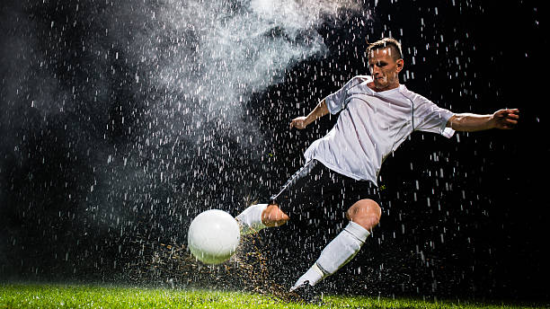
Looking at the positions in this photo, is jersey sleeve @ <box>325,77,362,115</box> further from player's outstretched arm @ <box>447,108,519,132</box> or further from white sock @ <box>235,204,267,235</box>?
white sock @ <box>235,204,267,235</box>

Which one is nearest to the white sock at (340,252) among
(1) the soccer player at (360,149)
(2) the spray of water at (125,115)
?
(1) the soccer player at (360,149)

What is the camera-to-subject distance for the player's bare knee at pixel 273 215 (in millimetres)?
3484

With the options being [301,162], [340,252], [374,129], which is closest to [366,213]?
[340,252]

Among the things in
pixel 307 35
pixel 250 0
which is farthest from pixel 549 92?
pixel 250 0

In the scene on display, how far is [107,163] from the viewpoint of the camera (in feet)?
28.3

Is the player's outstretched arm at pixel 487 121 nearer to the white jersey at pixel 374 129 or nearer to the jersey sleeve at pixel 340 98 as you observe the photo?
the white jersey at pixel 374 129

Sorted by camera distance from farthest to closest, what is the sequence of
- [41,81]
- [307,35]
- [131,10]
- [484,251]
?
[41,81] → [131,10] → [307,35] → [484,251]

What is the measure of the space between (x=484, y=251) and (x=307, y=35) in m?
4.51

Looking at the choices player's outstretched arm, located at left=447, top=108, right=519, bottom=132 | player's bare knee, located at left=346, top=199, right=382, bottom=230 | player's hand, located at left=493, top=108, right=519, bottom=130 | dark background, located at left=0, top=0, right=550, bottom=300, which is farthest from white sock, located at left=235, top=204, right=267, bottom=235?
dark background, located at left=0, top=0, right=550, bottom=300

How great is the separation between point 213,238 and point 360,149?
151cm

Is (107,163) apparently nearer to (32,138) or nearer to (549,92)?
(32,138)

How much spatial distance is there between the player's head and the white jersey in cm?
11

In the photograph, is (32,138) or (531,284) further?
(32,138)

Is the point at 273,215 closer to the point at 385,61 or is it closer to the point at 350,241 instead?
the point at 350,241
